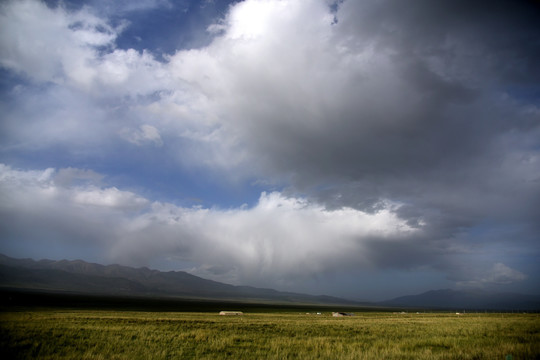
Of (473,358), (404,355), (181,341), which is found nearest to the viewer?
(473,358)

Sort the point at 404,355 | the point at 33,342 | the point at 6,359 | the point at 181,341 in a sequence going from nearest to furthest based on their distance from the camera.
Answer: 1. the point at 6,359
2. the point at 404,355
3. the point at 33,342
4. the point at 181,341

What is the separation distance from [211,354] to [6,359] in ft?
28.1

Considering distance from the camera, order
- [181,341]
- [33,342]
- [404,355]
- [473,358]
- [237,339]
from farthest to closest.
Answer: [237,339] < [181,341] < [33,342] < [404,355] < [473,358]

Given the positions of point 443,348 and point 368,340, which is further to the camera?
point 368,340

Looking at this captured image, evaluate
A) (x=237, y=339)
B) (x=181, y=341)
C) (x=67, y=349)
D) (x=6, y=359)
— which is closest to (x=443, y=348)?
(x=237, y=339)

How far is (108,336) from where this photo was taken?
1958cm

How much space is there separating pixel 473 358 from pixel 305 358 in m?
7.50

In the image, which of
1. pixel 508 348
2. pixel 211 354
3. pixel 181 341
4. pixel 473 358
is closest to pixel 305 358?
pixel 211 354

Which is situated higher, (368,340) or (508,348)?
(508,348)

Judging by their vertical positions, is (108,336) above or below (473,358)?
below

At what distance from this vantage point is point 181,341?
61.7ft

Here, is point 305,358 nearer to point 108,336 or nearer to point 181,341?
point 181,341

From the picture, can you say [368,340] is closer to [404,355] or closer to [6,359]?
[404,355]

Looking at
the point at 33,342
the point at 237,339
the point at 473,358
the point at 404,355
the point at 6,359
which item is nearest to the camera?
the point at 6,359
